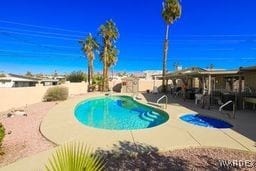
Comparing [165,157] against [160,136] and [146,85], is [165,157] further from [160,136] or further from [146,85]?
[146,85]

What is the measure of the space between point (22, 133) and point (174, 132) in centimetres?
591

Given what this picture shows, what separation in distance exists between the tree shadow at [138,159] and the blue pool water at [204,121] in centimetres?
536

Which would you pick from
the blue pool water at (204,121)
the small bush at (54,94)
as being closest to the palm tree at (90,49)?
the small bush at (54,94)

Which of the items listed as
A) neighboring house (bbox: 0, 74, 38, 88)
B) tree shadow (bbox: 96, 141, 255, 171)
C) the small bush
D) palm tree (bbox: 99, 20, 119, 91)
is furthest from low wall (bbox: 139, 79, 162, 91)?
tree shadow (bbox: 96, 141, 255, 171)

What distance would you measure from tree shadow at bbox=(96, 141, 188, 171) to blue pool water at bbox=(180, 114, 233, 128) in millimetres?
5362

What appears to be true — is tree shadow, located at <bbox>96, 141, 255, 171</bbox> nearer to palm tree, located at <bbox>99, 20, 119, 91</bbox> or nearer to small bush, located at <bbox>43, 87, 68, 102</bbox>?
small bush, located at <bbox>43, 87, 68, 102</bbox>

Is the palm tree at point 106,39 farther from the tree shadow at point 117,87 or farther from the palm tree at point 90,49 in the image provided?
the palm tree at point 90,49

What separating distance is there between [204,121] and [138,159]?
7287 mm

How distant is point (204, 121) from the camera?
13.2m

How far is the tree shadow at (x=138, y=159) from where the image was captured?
21.0 feet

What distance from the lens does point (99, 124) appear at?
15.4 metres

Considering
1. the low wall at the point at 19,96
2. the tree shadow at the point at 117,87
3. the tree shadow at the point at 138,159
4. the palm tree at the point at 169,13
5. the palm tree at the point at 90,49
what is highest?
the palm tree at the point at 169,13

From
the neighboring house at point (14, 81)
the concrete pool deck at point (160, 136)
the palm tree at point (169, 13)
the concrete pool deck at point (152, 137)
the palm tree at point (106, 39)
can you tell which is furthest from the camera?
the neighboring house at point (14, 81)

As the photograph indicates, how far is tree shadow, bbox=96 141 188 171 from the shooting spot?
6402 mm
